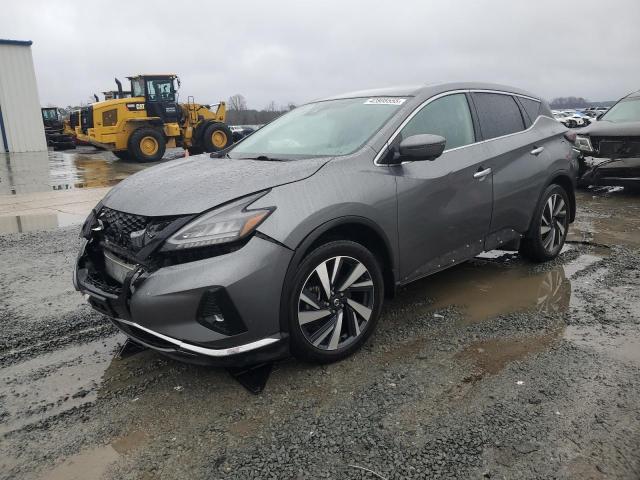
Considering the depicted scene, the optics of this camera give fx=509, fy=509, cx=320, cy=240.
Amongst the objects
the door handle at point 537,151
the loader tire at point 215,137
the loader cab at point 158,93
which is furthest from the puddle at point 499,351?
the loader cab at point 158,93

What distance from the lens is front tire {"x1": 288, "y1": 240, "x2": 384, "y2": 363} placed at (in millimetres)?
2838

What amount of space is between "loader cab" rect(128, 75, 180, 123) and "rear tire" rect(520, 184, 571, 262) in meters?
16.9

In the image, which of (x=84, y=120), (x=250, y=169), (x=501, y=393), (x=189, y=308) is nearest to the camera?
(x=189, y=308)

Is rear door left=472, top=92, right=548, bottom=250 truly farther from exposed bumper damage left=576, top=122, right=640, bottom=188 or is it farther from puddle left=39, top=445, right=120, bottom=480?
exposed bumper damage left=576, top=122, right=640, bottom=188

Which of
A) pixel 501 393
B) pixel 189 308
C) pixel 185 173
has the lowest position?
pixel 501 393

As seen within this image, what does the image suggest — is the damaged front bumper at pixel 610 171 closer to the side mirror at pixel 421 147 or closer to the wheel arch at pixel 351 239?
the side mirror at pixel 421 147

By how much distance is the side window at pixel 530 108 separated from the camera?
4715 mm

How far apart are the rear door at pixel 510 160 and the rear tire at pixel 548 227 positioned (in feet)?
0.46

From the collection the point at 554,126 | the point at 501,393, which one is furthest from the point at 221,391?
the point at 554,126

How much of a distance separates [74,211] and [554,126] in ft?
24.3

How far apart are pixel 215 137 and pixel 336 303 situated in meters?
18.1

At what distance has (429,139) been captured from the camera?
3229 mm

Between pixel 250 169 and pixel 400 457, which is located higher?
pixel 250 169

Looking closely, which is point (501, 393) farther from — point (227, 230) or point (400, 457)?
point (227, 230)
